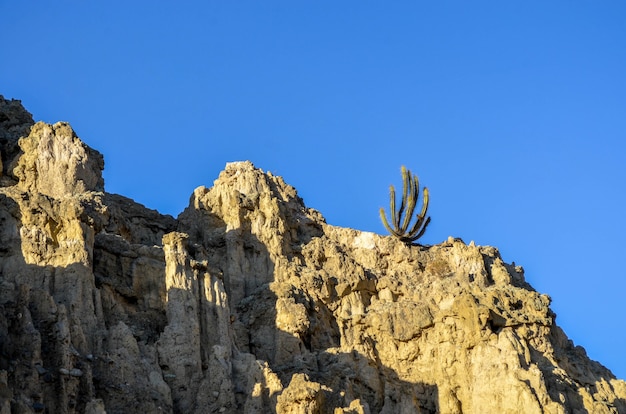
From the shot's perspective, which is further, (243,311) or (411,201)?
(411,201)

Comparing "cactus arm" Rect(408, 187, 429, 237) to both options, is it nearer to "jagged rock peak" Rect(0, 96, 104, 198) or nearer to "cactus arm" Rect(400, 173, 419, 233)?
"cactus arm" Rect(400, 173, 419, 233)

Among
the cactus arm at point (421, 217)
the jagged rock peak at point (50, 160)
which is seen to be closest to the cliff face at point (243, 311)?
the jagged rock peak at point (50, 160)

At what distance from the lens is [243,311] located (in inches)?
2283

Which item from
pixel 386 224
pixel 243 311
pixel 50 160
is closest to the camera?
pixel 243 311

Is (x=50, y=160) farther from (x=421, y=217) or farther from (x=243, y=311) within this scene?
(x=421, y=217)

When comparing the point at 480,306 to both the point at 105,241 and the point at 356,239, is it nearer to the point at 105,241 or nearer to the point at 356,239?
the point at 356,239

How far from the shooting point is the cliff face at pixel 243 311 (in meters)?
50.0

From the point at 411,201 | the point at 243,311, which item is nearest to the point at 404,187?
the point at 411,201

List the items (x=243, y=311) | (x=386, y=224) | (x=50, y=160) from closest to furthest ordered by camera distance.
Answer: (x=243, y=311), (x=50, y=160), (x=386, y=224)

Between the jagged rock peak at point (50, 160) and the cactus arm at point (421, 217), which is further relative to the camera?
the cactus arm at point (421, 217)

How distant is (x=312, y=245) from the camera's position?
6250cm

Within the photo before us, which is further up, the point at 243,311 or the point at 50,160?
the point at 50,160

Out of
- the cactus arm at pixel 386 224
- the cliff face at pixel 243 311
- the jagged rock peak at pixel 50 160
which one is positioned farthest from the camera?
the cactus arm at pixel 386 224

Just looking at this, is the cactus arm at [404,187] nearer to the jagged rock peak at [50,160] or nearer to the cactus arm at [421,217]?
the cactus arm at [421,217]
